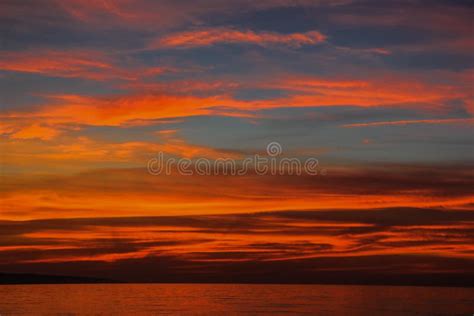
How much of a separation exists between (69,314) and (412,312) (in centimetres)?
4655

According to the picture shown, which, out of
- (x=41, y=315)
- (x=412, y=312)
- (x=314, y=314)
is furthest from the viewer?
(x=412, y=312)

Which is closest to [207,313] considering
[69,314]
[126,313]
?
[126,313]

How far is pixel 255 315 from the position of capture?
8231cm

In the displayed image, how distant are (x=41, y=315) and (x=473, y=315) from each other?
53877mm

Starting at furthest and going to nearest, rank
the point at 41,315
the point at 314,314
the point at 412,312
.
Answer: the point at 412,312, the point at 314,314, the point at 41,315

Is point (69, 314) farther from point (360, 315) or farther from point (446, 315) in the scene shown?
point (446, 315)

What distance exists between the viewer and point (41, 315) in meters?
78.6

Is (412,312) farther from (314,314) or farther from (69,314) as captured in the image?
(69,314)

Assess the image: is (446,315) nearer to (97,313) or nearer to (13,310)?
(97,313)

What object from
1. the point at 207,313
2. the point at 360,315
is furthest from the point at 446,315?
the point at 207,313

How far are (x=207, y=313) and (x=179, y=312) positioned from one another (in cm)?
383

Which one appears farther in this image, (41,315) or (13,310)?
(13,310)

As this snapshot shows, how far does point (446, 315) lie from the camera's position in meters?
85.7

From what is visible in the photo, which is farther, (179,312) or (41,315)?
(179,312)
